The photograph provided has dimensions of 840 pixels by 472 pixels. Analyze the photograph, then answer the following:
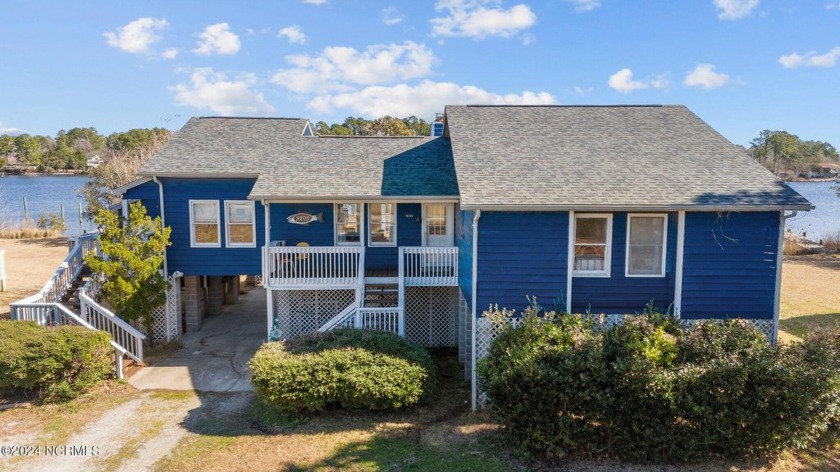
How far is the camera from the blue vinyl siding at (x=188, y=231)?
1401cm

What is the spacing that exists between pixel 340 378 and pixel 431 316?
5520 mm

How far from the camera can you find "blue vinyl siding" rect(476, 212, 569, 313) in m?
9.66

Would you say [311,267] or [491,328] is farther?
[311,267]

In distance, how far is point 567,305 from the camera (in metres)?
9.81

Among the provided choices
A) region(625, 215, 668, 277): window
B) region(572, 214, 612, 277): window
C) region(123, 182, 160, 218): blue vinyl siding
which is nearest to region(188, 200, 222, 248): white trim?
region(123, 182, 160, 218): blue vinyl siding

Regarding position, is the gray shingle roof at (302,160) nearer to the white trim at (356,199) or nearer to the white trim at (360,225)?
the white trim at (356,199)

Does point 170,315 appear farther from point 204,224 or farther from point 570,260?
point 570,260

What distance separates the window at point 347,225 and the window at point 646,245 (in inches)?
280

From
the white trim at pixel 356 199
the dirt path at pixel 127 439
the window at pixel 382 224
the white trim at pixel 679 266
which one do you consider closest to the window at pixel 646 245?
the white trim at pixel 679 266

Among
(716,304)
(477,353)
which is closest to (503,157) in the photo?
(477,353)

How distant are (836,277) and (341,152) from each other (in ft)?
78.1

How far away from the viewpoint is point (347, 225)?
13820 mm

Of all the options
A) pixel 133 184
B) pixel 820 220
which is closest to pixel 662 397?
pixel 133 184

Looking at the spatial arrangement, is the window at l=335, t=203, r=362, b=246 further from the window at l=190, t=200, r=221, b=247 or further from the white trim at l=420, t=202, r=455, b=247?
the window at l=190, t=200, r=221, b=247
